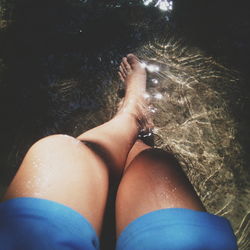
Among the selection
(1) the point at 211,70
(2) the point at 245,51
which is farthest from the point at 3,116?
(2) the point at 245,51

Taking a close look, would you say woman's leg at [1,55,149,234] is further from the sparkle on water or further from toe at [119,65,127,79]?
the sparkle on water

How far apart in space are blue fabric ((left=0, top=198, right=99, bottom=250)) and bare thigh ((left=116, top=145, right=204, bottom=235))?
243 millimetres

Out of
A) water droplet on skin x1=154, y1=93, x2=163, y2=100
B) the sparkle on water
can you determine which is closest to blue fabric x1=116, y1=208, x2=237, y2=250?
water droplet on skin x1=154, y1=93, x2=163, y2=100

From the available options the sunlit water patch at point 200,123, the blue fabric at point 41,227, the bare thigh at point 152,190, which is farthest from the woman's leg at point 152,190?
the sunlit water patch at point 200,123

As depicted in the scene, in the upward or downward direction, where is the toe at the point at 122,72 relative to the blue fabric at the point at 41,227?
upward

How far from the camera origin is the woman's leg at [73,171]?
96 centimetres

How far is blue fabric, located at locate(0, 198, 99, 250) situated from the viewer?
759mm

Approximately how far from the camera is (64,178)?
102 centimetres

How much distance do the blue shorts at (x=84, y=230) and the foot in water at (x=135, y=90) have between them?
1.26 m

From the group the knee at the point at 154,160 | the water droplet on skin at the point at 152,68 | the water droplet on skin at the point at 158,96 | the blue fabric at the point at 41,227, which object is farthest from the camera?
the water droplet on skin at the point at 152,68

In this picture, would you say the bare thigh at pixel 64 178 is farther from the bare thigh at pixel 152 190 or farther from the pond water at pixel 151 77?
the pond water at pixel 151 77

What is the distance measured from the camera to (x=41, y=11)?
2.48 meters

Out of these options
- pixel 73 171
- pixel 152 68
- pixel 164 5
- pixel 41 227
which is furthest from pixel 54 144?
pixel 164 5

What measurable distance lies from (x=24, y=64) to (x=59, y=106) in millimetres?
572
